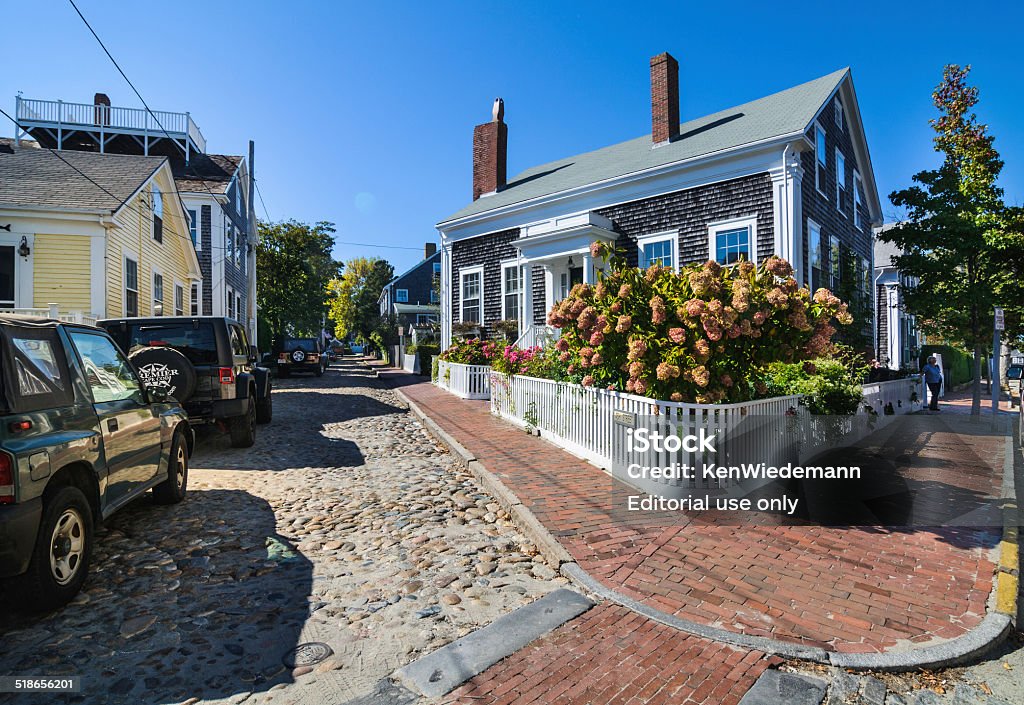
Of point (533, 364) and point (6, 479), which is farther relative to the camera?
point (533, 364)

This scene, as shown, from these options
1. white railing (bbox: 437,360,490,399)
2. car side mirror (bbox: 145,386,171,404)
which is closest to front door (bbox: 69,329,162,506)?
car side mirror (bbox: 145,386,171,404)

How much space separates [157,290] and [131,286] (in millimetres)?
2313

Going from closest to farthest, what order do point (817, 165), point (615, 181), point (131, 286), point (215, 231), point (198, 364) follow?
point (198, 364) < point (817, 165) < point (131, 286) < point (615, 181) < point (215, 231)

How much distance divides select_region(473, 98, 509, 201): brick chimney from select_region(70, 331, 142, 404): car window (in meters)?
19.3

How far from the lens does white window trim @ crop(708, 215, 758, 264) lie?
13.9 metres

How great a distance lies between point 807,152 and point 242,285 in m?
28.6

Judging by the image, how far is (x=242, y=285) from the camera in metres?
31.5

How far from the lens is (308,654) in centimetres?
312

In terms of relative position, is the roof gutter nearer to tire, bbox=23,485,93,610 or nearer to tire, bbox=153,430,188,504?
tire, bbox=153,430,188,504

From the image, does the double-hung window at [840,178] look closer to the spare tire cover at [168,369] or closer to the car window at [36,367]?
the spare tire cover at [168,369]

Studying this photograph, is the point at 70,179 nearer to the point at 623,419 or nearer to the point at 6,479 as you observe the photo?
the point at 6,479

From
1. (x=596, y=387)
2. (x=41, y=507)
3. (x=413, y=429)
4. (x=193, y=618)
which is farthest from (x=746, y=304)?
(x=413, y=429)

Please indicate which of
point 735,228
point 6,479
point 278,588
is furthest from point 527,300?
point 6,479

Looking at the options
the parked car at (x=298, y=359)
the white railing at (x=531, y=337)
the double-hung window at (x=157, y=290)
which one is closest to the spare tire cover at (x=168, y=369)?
the white railing at (x=531, y=337)
